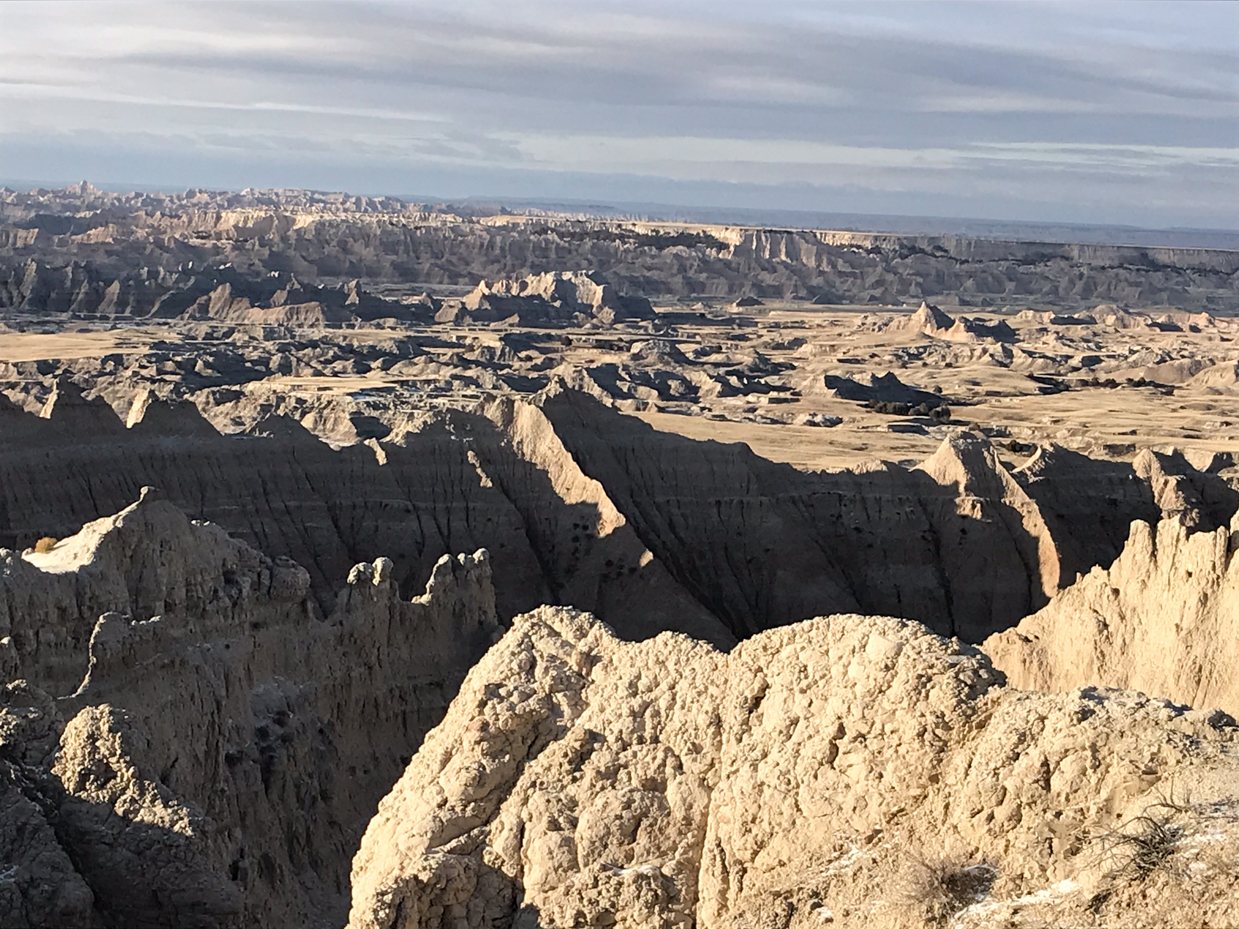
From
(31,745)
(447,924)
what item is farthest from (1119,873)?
(31,745)

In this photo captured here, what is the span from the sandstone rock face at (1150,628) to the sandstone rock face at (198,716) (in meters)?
12.0

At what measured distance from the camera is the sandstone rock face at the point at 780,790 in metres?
12.1

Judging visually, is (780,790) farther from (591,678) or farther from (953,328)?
(953,328)

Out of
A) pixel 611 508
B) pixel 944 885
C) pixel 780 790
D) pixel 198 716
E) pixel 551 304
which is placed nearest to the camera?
pixel 944 885

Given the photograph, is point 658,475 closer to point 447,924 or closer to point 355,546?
point 355,546

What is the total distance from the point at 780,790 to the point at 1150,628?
20.4 metres

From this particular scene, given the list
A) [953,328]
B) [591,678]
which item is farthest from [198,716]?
[953,328]

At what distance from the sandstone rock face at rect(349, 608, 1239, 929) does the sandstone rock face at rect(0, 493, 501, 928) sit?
236 cm

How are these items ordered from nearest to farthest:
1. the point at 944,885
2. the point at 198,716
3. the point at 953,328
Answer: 1. the point at 944,885
2. the point at 198,716
3. the point at 953,328

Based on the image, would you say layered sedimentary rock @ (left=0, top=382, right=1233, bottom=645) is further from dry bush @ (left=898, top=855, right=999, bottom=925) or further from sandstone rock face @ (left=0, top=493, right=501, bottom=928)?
dry bush @ (left=898, top=855, right=999, bottom=925)

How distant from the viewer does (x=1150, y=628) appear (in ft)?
106

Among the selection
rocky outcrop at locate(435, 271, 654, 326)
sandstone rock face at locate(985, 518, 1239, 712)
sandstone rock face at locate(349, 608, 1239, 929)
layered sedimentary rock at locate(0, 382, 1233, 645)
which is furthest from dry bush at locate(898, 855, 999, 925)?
rocky outcrop at locate(435, 271, 654, 326)

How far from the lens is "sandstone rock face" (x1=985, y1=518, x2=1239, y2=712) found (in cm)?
3064

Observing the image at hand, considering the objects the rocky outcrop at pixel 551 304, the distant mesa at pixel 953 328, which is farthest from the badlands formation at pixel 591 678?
the rocky outcrop at pixel 551 304
